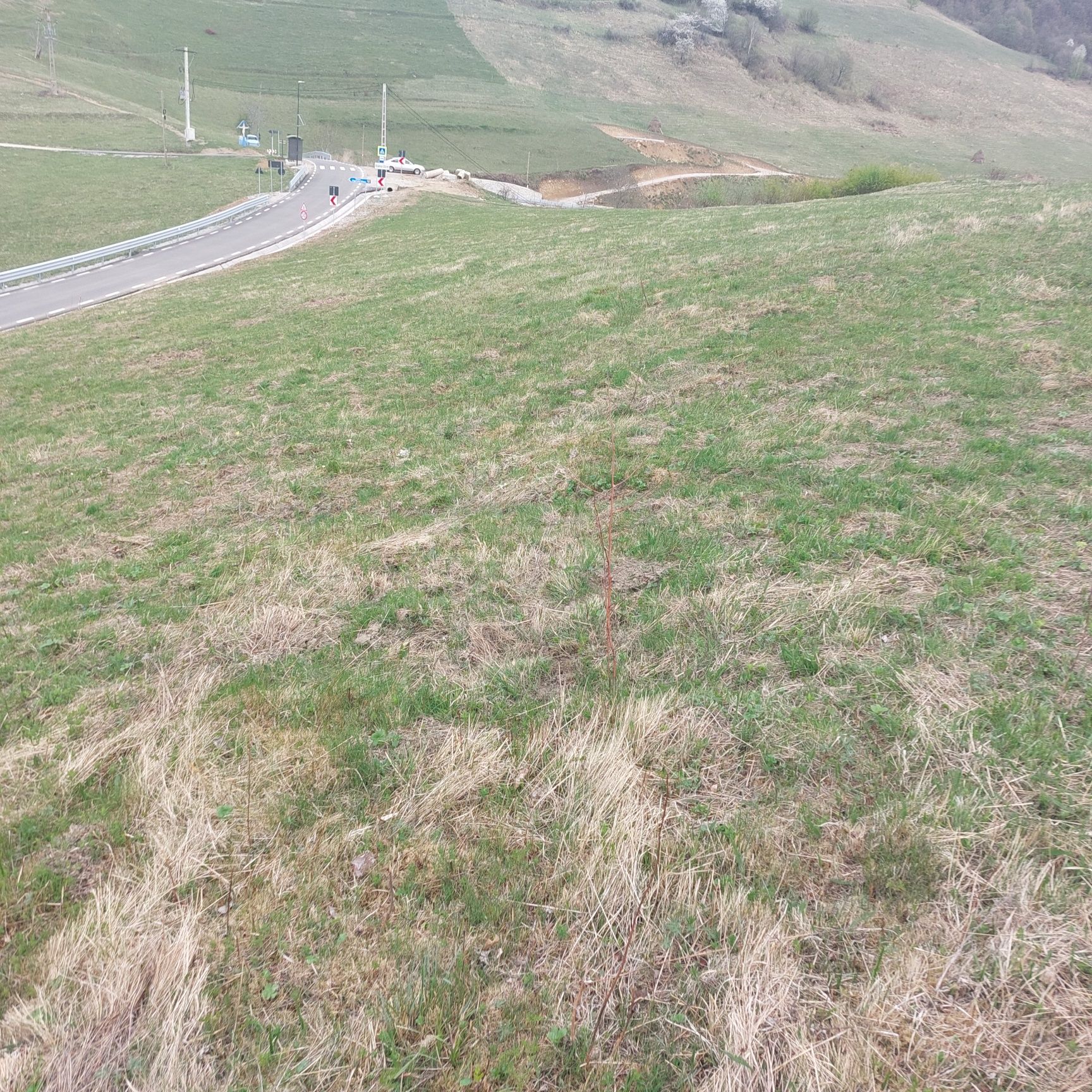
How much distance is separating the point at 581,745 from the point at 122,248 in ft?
130

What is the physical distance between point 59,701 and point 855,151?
114 metres

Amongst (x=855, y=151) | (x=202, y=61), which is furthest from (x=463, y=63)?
(x=855, y=151)

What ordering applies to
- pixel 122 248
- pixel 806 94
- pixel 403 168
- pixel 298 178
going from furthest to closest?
pixel 806 94, pixel 403 168, pixel 298 178, pixel 122 248

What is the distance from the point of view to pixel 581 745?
404cm

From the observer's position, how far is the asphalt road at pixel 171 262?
26.1m

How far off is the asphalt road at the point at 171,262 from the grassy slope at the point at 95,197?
4468mm

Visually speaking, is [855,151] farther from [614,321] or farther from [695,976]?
[695,976]

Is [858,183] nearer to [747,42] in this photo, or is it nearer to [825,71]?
[825,71]

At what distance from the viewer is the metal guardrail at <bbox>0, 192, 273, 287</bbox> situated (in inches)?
1151

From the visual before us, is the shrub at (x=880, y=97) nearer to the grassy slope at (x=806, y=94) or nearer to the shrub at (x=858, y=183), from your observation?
the grassy slope at (x=806, y=94)

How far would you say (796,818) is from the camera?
3.44 metres

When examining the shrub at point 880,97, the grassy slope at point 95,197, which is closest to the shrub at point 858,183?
the grassy slope at point 95,197

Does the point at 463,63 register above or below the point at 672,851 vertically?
above

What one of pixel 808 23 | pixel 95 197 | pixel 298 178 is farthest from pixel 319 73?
pixel 808 23
